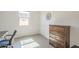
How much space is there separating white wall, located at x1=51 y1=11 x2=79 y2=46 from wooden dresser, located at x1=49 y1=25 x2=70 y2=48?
35 millimetres

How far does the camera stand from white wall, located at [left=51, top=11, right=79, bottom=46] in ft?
3.24

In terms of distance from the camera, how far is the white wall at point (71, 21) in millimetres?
Answer: 989

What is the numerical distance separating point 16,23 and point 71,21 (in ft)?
1.61

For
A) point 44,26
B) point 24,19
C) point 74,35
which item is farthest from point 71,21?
point 24,19

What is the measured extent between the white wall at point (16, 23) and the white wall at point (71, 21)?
7.3 inches

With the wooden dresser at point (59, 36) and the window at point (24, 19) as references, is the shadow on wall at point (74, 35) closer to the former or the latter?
the wooden dresser at point (59, 36)

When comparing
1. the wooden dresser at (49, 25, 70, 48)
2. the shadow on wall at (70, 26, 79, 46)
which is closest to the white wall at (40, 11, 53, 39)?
the wooden dresser at (49, 25, 70, 48)

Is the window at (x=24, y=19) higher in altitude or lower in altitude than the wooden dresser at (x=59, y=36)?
higher

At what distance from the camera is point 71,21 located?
100 cm

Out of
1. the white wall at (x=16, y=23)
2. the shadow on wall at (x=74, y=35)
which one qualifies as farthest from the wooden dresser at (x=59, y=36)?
the white wall at (x=16, y=23)

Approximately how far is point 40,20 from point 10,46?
0.36 m

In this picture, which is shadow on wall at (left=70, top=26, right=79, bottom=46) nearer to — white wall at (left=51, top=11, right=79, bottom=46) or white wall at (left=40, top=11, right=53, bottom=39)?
white wall at (left=51, top=11, right=79, bottom=46)
